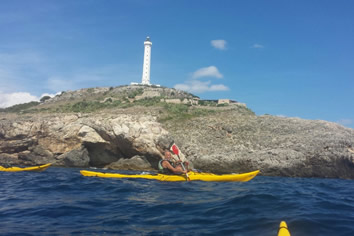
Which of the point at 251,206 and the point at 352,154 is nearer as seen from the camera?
the point at 251,206

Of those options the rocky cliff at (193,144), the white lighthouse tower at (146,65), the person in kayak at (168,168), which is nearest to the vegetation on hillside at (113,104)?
the rocky cliff at (193,144)

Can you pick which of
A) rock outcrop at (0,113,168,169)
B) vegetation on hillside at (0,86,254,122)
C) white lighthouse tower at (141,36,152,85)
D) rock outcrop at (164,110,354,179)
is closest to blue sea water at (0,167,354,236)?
rock outcrop at (164,110,354,179)

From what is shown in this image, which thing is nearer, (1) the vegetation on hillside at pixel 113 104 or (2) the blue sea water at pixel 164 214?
(2) the blue sea water at pixel 164 214

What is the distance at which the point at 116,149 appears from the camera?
21125 mm

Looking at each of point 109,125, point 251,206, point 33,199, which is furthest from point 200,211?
point 109,125

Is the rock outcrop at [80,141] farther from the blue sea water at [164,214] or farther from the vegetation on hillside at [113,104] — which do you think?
the blue sea water at [164,214]

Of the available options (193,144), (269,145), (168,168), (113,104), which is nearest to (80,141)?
(193,144)

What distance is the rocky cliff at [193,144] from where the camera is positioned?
59.7 feet

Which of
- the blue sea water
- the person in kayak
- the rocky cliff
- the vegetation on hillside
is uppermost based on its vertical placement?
the vegetation on hillside

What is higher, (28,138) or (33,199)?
(28,138)

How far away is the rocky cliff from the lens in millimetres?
18203

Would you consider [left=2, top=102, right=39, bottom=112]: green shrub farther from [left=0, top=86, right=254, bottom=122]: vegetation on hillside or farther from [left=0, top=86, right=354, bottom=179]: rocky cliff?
[left=0, top=86, right=354, bottom=179]: rocky cliff

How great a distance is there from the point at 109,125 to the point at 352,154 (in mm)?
16672

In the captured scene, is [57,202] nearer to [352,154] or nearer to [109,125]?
[109,125]
